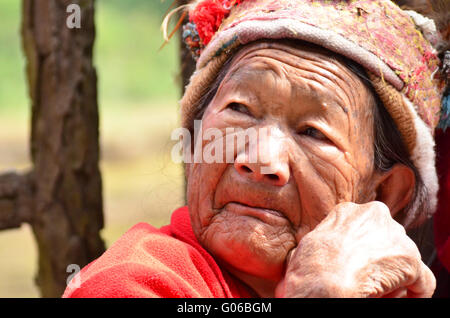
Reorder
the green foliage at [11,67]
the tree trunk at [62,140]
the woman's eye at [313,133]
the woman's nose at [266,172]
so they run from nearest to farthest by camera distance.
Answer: the woman's nose at [266,172] → the woman's eye at [313,133] → the tree trunk at [62,140] → the green foliage at [11,67]

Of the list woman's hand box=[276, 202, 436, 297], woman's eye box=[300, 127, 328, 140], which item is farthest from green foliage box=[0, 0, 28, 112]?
woman's hand box=[276, 202, 436, 297]

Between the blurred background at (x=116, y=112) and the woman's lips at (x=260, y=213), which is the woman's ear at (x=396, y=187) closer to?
the woman's lips at (x=260, y=213)

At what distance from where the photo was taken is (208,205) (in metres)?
2.38

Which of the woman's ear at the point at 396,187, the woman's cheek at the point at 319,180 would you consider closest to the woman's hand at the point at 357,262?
the woman's cheek at the point at 319,180

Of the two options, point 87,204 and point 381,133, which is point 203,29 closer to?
point 381,133

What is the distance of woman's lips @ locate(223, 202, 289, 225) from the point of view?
7.35ft

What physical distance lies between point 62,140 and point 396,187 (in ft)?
6.16

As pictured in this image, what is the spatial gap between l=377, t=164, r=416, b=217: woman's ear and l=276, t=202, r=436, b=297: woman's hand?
0.49m

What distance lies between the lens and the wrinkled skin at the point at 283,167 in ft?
7.33

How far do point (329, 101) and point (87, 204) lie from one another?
1793 mm

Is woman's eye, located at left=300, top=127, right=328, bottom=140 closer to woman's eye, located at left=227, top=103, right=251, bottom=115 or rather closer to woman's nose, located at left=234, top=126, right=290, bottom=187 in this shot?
woman's nose, located at left=234, top=126, right=290, bottom=187

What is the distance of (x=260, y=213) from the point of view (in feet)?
7.34

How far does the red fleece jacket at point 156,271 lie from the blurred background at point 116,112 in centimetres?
402
